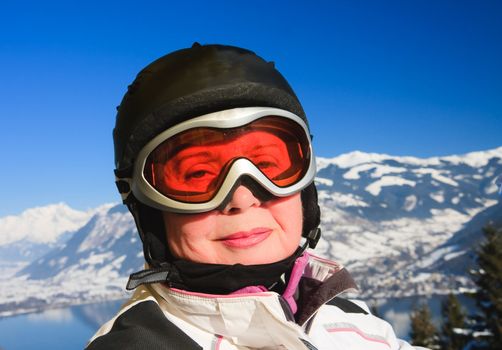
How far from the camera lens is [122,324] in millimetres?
1793

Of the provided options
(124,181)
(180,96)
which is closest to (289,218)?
(180,96)

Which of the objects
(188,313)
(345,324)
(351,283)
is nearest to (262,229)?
(188,313)

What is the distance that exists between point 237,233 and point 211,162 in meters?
0.36

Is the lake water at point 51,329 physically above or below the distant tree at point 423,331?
below

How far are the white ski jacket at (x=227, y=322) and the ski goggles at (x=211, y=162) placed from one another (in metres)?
0.40

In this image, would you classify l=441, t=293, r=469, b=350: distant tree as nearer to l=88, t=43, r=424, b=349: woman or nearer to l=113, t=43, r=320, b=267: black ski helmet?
l=88, t=43, r=424, b=349: woman

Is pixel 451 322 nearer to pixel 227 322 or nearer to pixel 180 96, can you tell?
pixel 227 322

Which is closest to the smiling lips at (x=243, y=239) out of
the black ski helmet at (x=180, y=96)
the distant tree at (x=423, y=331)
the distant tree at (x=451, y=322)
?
the black ski helmet at (x=180, y=96)

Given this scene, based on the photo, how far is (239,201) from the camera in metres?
2.06

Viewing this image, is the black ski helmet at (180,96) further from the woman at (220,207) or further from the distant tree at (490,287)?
the distant tree at (490,287)

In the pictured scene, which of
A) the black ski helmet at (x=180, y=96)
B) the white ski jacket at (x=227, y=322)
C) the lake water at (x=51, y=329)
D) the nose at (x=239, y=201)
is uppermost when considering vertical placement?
the black ski helmet at (x=180, y=96)

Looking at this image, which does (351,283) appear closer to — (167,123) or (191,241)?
(191,241)

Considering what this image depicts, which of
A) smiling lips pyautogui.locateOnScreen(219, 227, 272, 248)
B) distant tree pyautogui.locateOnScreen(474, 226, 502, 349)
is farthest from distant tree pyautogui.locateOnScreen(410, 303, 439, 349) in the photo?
smiling lips pyautogui.locateOnScreen(219, 227, 272, 248)

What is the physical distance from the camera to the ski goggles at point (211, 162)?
6.87 ft
